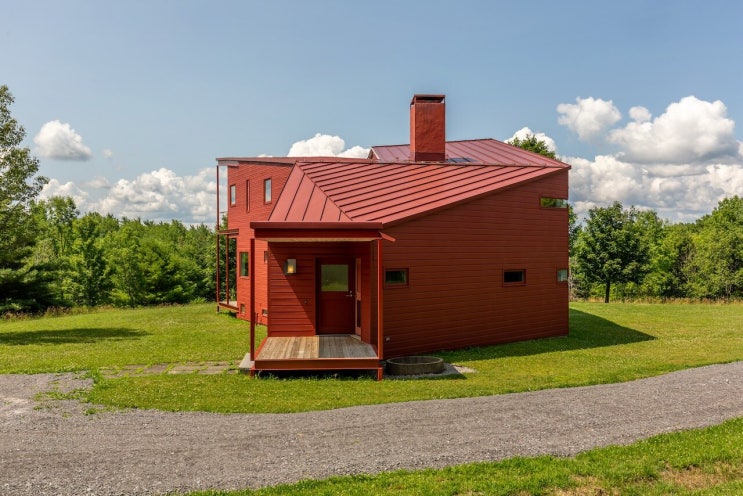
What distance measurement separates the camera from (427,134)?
1823 centimetres

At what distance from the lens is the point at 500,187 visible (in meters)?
14.9

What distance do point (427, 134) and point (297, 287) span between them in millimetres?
7444

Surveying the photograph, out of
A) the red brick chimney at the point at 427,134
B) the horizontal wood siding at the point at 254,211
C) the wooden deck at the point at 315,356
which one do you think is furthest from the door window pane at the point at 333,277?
the red brick chimney at the point at 427,134

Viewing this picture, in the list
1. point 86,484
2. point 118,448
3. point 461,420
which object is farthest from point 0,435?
point 461,420

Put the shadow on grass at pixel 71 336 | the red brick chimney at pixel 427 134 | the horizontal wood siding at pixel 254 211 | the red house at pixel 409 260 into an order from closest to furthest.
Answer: the red house at pixel 409 260 < the shadow on grass at pixel 71 336 < the red brick chimney at pixel 427 134 < the horizontal wood siding at pixel 254 211

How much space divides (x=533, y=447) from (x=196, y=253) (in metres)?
47.3

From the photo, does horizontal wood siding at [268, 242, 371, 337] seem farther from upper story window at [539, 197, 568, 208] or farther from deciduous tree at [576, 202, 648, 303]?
deciduous tree at [576, 202, 648, 303]

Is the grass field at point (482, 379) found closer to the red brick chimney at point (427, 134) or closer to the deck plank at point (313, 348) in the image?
the deck plank at point (313, 348)

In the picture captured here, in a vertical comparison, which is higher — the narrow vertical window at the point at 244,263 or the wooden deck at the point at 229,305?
the narrow vertical window at the point at 244,263

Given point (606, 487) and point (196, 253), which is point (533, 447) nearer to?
point (606, 487)

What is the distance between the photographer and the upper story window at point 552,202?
1608cm

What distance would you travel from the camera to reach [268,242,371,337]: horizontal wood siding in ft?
46.3

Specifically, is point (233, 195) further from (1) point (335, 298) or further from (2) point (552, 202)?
(2) point (552, 202)

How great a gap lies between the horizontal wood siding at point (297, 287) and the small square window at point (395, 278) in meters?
1.52
